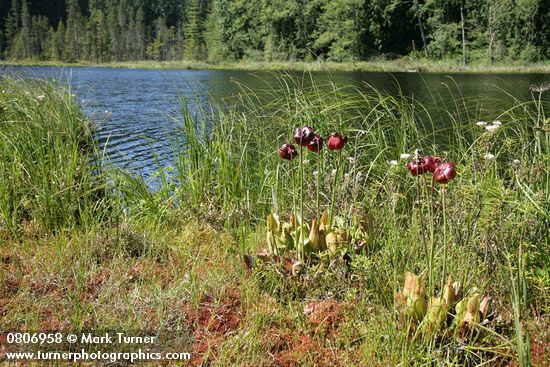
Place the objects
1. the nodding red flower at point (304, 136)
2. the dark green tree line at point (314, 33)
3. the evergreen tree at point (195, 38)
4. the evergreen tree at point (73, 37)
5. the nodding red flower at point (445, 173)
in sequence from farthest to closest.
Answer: the evergreen tree at point (73, 37)
the evergreen tree at point (195, 38)
the dark green tree line at point (314, 33)
the nodding red flower at point (304, 136)
the nodding red flower at point (445, 173)

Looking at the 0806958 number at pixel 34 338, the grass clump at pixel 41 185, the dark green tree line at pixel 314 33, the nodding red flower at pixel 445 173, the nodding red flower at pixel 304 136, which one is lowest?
the 0806958 number at pixel 34 338

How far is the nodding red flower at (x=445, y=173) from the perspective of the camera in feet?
5.32

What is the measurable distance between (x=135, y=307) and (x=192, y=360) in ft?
1.30

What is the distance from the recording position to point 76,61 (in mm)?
81812

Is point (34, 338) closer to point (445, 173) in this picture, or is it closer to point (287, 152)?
point (287, 152)

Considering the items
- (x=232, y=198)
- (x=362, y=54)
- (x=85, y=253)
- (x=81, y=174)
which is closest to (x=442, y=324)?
(x=85, y=253)

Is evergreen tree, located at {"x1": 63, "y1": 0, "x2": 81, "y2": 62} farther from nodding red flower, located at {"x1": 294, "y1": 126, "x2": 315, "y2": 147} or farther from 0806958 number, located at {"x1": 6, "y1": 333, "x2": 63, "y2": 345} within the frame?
0806958 number, located at {"x1": 6, "y1": 333, "x2": 63, "y2": 345}

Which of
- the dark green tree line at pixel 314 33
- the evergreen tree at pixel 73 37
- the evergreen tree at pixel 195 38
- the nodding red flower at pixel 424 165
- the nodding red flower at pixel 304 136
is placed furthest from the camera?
the evergreen tree at pixel 73 37

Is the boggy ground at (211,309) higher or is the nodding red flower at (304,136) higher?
the nodding red flower at (304,136)

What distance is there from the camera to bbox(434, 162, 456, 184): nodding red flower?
162 centimetres

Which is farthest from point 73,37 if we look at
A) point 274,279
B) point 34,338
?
point 34,338

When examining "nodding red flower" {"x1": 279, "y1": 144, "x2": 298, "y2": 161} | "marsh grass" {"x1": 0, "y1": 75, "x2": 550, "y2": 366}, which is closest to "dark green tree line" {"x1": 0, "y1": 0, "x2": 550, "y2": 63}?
"marsh grass" {"x1": 0, "y1": 75, "x2": 550, "y2": 366}

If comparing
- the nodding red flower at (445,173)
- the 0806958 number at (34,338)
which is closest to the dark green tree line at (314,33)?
the nodding red flower at (445,173)

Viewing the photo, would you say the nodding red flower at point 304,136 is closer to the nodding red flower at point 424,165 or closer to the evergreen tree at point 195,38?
the nodding red flower at point 424,165
